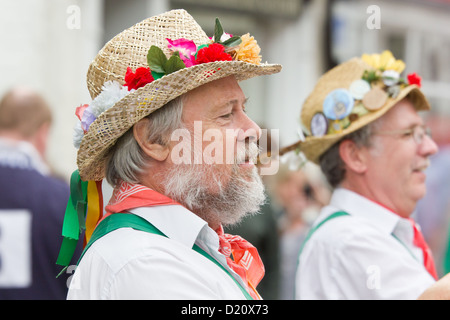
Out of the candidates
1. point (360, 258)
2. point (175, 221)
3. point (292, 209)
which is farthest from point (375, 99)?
point (292, 209)

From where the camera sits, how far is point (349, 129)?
3535mm

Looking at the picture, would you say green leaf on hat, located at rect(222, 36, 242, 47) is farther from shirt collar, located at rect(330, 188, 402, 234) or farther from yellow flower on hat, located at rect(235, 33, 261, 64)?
shirt collar, located at rect(330, 188, 402, 234)

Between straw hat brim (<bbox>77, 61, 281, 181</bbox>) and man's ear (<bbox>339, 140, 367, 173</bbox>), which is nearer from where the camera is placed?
straw hat brim (<bbox>77, 61, 281, 181</bbox>)

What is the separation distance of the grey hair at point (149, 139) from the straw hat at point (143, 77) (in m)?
0.06

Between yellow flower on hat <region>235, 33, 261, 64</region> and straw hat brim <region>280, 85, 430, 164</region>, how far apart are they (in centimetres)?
126

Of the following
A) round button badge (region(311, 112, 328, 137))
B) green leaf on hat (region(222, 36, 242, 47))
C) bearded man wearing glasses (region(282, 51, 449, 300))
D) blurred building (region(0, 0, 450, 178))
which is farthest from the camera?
blurred building (region(0, 0, 450, 178))

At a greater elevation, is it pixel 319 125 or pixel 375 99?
pixel 375 99

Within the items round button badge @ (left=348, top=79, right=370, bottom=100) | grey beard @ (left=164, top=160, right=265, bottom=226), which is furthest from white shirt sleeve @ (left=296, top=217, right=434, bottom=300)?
grey beard @ (left=164, top=160, right=265, bottom=226)

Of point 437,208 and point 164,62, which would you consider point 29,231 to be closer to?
point 164,62

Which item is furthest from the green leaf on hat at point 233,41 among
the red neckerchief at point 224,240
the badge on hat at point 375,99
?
the badge on hat at point 375,99

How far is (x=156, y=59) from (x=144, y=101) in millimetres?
162

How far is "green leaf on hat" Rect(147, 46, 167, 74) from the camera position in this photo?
7.31 feet

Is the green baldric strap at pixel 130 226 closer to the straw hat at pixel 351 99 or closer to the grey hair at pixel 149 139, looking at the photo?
the grey hair at pixel 149 139

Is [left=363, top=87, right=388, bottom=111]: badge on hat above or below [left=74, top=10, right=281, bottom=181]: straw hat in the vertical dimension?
below
